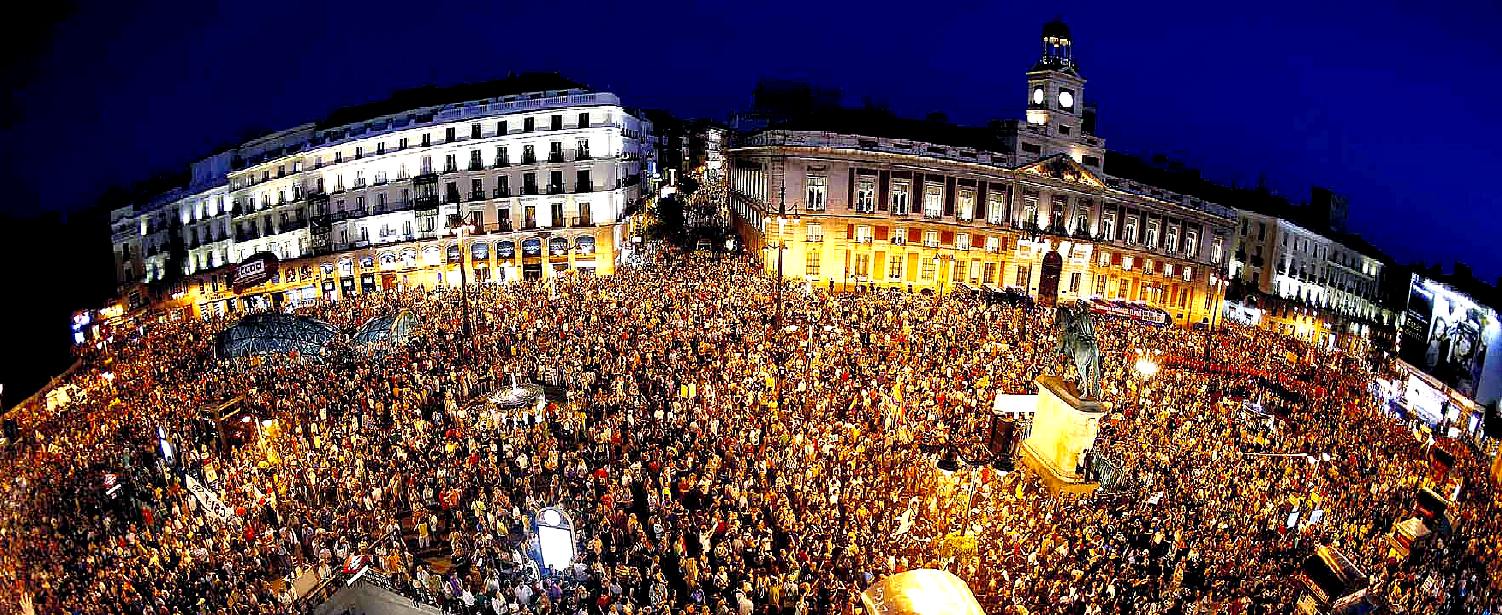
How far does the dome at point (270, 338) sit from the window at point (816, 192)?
27413 millimetres

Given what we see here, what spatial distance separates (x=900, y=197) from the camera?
43.1 metres

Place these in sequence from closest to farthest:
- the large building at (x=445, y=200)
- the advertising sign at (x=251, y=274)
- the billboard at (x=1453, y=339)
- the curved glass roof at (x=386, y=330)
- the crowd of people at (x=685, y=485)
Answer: the crowd of people at (x=685, y=485)
the curved glass roof at (x=386, y=330)
the billboard at (x=1453, y=339)
the advertising sign at (x=251, y=274)
the large building at (x=445, y=200)

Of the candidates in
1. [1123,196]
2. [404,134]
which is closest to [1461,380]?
[1123,196]

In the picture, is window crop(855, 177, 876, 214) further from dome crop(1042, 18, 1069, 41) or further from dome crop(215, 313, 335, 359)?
dome crop(215, 313, 335, 359)

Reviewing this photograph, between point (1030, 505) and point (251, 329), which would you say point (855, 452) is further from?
point (251, 329)

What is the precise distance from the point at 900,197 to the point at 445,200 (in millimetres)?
27200

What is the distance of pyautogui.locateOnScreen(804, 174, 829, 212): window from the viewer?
141 ft

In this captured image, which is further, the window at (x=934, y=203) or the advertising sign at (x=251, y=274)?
the window at (x=934, y=203)

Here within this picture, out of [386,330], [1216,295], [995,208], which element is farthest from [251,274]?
[1216,295]

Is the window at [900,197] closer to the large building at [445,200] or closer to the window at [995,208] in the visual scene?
the window at [995,208]

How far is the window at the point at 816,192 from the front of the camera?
43000mm

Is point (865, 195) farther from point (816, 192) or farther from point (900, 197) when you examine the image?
point (816, 192)

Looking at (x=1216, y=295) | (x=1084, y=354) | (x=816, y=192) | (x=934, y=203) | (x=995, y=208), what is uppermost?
(x=816, y=192)

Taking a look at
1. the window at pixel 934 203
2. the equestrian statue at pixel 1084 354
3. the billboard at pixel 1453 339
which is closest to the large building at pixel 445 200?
the window at pixel 934 203
